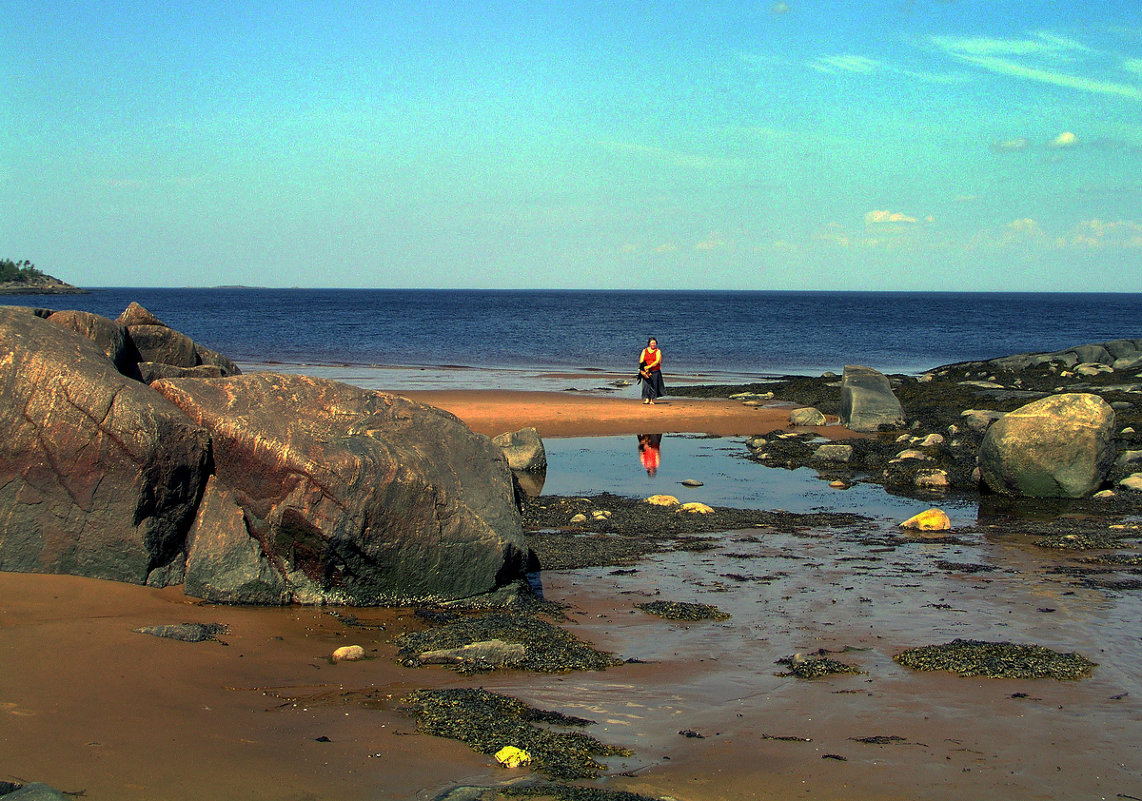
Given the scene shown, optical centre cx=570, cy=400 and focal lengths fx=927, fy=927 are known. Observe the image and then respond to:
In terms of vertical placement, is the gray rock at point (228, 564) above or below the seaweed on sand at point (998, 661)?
above

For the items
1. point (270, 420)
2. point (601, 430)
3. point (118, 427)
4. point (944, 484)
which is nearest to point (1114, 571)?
point (944, 484)

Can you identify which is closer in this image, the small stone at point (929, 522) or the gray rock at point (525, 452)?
the small stone at point (929, 522)

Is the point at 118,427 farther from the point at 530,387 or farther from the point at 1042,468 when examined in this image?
the point at 530,387

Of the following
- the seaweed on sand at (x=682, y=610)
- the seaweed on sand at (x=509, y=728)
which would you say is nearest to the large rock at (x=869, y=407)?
the seaweed on sand at (x=682, y=610)

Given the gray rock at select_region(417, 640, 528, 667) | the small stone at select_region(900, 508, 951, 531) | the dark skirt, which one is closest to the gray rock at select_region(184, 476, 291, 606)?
the gray rock at select_region(417, 640, 528, 667)

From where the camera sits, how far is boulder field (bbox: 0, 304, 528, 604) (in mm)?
7684

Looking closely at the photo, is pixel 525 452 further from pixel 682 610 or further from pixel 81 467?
pixel 81 467

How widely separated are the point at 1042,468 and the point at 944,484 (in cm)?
158

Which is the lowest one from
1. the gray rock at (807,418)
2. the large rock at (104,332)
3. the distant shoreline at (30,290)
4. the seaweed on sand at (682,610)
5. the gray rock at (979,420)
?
the seaweed on sand at (682,610)

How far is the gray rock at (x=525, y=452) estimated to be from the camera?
15.6 m

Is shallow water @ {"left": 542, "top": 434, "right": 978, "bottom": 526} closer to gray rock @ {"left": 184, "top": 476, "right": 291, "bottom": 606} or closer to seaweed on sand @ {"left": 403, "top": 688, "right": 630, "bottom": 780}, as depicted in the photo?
gray rock @ {"left": 184, "top": 476, "right": 291, "bottom": 606}

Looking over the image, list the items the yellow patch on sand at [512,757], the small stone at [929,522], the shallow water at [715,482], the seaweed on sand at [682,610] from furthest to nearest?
the shallow water at [715,482] < the small stone at [929,522] < the seaweed on sand at [682,610] < the yellow patch on sand at [512,757]

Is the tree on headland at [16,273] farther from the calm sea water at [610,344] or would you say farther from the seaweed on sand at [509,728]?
the seaweed on sand at [509,728]

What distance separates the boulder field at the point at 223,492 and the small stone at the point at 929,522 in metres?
6.03
